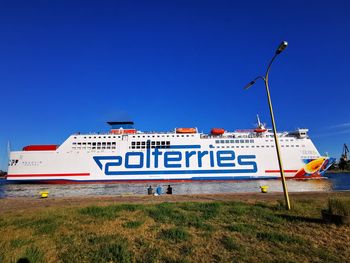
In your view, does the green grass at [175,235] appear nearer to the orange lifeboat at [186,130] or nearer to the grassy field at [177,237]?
the grassy field at [177,237]

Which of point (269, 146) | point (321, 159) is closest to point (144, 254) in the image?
point (269, 146)

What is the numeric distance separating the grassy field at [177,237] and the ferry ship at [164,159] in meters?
35.1

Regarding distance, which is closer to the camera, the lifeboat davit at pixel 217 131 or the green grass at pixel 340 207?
the green grass at pixel 340 207

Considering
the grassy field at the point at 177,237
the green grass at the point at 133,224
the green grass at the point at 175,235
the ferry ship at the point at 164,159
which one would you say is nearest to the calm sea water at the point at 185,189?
the ferry ship at the point at 164,159

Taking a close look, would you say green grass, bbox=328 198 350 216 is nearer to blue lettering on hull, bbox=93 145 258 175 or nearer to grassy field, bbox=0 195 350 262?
grassy field, bbox=0 195 350 262

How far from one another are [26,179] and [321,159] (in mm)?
62383

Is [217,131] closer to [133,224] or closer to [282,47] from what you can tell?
[282,47]

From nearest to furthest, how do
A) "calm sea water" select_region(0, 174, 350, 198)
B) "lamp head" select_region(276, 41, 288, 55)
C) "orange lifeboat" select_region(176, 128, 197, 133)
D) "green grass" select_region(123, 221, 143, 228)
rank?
"green grass" select_region(123, 221, 143, 228)
"lamp head" select_region(276, 41, 288, 55)
"calm sea water" select_region(0, 174, 350, 198)
"orange lifeboat" select_region(176, 128, 197, 133)

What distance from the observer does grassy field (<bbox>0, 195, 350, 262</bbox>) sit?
180 inches

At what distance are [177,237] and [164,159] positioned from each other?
127ft

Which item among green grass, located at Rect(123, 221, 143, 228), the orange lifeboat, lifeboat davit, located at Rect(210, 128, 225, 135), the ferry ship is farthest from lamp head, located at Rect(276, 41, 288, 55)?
lifeboat davit, located at Rect(210, 128, 225, 135)

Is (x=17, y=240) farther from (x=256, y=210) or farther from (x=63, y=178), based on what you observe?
(x=63, y=178)

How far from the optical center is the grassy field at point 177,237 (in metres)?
4.58

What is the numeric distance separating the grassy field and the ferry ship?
1381 inches
